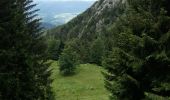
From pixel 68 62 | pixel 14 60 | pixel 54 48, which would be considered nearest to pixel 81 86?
pixel 68 62

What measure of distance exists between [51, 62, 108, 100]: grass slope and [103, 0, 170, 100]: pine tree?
40327 mm

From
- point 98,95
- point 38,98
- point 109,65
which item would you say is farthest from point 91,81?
point 109,65

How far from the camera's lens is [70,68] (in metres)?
81.8

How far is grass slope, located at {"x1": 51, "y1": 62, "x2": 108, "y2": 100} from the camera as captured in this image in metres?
63.8

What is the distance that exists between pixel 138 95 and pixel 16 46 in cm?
1047

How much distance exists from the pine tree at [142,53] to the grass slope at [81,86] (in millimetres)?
40327

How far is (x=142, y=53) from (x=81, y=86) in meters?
55.3

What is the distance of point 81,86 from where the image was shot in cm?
7194

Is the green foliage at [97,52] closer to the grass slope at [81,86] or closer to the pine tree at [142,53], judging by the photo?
the grass slope at [81,86]

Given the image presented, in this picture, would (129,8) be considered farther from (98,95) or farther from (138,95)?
(98,95)

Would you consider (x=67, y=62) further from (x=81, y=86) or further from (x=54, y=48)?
(x=54, y=48)

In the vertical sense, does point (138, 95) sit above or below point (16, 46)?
below

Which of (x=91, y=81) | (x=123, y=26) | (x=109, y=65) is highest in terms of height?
(x=123, y=26)

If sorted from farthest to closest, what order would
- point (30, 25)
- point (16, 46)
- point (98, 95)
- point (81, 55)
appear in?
point (81, 55)
point (98, 95)
point (30, 25)
point (16, 46)
